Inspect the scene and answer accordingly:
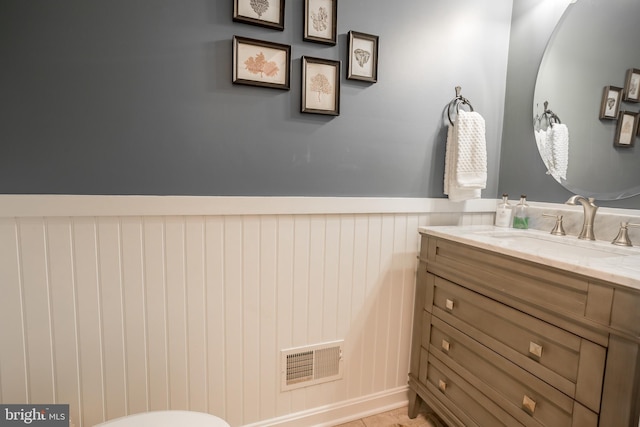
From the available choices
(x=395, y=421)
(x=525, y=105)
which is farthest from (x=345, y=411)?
(x=525, y=105)

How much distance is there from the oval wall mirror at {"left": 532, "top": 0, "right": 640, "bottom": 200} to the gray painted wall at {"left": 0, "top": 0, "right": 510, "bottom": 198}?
0.93ft

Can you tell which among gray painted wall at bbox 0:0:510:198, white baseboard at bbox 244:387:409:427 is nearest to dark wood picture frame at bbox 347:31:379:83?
gray painted wall at bbox 0:0:510:198

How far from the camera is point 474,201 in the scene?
67.2 inches

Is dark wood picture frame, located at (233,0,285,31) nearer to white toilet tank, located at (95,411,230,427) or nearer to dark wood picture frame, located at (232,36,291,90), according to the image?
dark wood picture frame, located at (232,36,291,90)

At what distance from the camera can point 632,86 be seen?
124 cm

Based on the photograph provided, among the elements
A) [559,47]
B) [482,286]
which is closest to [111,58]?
[482,286]

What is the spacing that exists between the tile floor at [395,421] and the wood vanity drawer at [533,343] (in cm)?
60

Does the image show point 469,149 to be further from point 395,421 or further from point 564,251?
point 395,421

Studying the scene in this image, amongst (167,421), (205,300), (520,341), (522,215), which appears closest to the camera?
(167,421)

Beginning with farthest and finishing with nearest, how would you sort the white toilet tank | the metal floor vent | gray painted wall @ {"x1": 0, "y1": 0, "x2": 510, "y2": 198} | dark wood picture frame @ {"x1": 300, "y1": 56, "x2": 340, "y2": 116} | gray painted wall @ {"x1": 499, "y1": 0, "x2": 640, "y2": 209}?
gray painted wall @ {"x1": 499, "y1": 0, "x2": 640, "y2": 209} → the metal floor vent → dark wood picture frame @ {"x1": 300, "y1": 56, "x2": 340, "y2": 116} → gray painted wall @ {"x1": 0, "y1": 0, "x2": 510, "y2": 198} → the white toilet tank

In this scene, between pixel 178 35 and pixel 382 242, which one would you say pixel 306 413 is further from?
pixel 178 35

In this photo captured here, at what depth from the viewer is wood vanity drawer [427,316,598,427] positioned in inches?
36.6

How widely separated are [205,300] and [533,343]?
45.3 inches

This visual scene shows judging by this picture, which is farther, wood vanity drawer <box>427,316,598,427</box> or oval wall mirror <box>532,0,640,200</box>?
oval wall mirror <box>532,0,640,200</box>
